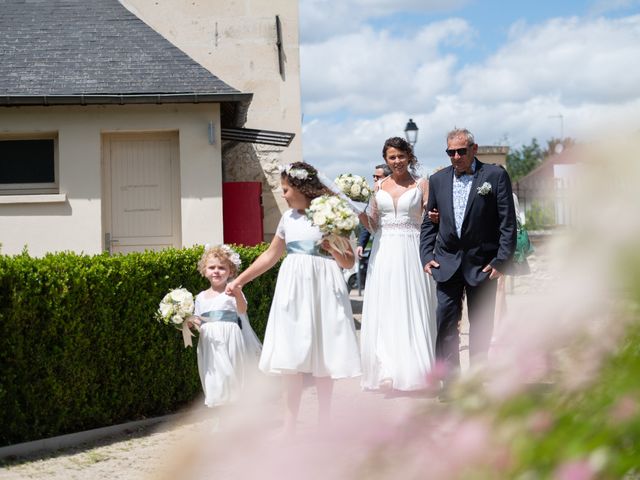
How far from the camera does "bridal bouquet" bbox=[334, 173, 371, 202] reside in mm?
7172

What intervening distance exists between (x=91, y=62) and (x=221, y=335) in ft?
24.5

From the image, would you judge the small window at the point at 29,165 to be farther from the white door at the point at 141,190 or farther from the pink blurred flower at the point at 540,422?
the pink blurred flower at the point at 540,422

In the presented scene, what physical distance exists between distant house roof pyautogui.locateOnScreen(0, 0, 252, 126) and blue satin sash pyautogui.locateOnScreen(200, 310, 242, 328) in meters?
5.69

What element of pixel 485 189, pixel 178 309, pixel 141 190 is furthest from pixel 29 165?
pixel 485 189

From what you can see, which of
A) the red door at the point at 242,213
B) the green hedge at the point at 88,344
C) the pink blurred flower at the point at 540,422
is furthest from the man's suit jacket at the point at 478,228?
the red door at the point at 242,213

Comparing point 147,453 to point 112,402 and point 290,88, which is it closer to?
point 112,402

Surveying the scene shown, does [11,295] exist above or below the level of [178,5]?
below

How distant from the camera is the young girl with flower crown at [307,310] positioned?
6281mm

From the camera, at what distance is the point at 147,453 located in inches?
256

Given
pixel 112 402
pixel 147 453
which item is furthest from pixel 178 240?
pixel 147 453

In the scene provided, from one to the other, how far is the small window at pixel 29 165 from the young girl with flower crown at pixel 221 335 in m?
6.58

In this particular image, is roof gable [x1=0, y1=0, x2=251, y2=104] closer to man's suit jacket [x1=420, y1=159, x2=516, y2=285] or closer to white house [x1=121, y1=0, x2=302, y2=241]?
white house [x1=121, y1=0, x2=302, y2=241]

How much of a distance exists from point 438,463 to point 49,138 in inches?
509

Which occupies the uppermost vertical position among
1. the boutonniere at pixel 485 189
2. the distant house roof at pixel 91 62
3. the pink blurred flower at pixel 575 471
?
the distant house roof at pixel 91 62
